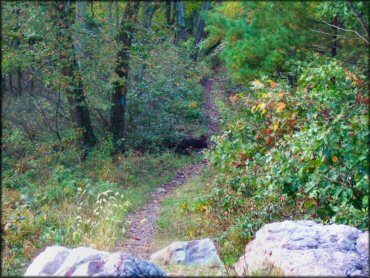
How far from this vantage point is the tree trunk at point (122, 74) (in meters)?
12.9

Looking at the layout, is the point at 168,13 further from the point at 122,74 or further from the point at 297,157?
the point at 297,157

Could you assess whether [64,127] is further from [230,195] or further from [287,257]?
[287,257]

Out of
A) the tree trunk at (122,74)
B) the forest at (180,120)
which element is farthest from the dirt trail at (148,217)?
the tree trunk at (122,74)

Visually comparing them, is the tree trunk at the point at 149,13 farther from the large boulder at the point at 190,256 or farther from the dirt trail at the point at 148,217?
the large boulder at the point at 190,256

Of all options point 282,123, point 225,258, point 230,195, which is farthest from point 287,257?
point 230,195

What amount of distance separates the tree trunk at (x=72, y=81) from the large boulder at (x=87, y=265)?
24.7ft

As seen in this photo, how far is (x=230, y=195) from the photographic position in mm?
9547

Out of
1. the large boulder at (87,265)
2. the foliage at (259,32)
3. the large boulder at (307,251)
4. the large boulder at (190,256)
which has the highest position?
the foliage at (259,32)

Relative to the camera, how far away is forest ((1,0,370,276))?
620cm

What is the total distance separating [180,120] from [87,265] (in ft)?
39.9

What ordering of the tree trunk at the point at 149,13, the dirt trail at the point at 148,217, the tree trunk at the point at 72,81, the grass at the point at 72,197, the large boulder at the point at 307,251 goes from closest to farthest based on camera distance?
1. the large boulder at the point at 307,251
2. the grass at the point at 72,197
3. the dirt trail at the point at 148,217
4. the tree trunk at the point at 72,81
5. the tree trunk at the point at 149,13

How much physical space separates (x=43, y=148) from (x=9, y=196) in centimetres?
280

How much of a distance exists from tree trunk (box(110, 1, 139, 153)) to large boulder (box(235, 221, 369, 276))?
24.9 feet

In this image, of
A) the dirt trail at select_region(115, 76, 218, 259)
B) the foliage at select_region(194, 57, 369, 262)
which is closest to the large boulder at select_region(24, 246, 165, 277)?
the foliage at select_region(194, 57, 369, 262)
